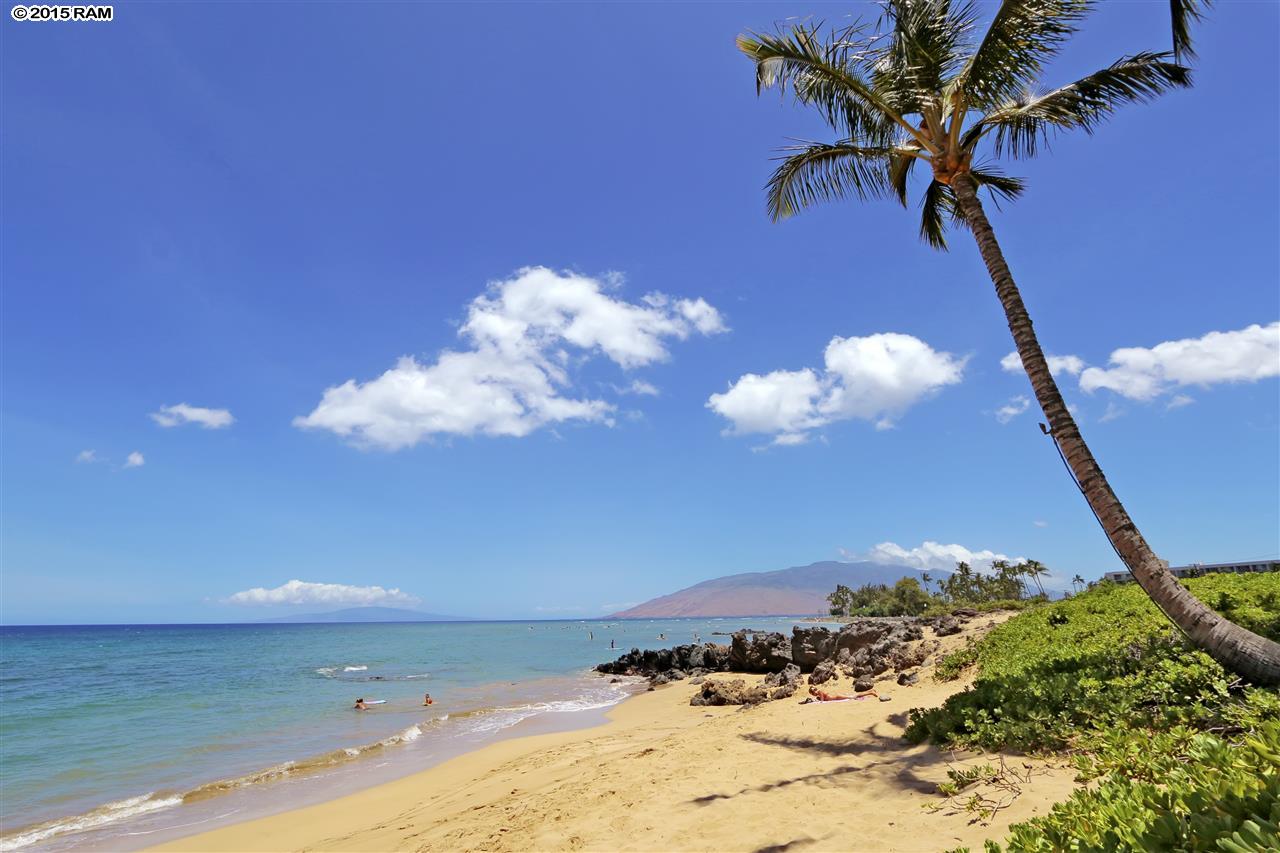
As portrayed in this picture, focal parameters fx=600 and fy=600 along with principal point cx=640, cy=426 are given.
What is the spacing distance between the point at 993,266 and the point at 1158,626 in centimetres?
660

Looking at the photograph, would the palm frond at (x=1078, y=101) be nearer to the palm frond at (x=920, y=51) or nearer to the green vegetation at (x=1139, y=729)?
the palm frond at (x=920, y=51)

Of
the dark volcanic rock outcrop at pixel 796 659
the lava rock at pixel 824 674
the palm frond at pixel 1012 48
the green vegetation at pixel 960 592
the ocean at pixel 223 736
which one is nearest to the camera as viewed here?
the palm frond at pixel 1012 48

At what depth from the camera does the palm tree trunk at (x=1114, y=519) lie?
5754mm

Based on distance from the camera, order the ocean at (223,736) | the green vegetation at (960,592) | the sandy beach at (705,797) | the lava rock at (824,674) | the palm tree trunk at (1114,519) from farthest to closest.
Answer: the green vegetation at (960,592), the lava rock at (824,674), the ocean at (223,736), the palm tree trunk at (1114,519), the sandy beach at (705,797)

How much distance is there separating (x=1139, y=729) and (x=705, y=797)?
422cm

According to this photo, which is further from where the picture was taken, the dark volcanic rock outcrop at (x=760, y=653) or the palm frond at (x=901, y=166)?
the dark volcanic rock outcrop at (x=760, y=653)

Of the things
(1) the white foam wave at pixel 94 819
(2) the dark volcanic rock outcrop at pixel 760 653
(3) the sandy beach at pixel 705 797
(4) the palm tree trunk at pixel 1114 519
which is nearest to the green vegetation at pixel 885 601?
(2) the dark volcanic rock outcrop at pixel 760 653

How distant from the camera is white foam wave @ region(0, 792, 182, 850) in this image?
988 cm

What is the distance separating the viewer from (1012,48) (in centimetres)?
831

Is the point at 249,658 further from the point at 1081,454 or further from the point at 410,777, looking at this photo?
the point at 1081,454

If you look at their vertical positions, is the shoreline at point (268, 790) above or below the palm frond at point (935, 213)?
below

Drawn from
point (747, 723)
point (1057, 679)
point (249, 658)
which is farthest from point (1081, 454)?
point (249, 658)

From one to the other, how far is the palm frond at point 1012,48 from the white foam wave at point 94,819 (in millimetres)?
18472

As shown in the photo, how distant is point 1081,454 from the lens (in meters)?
6.94
